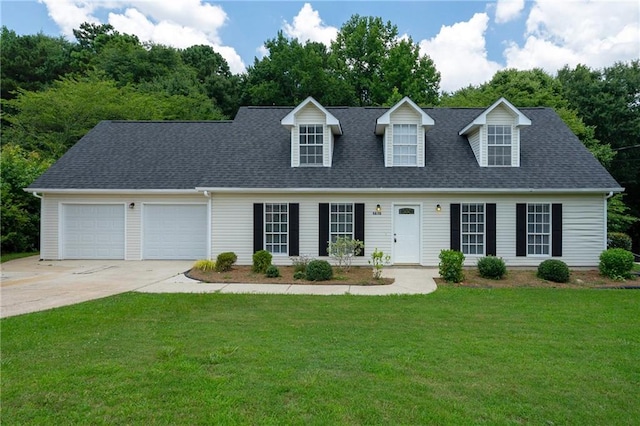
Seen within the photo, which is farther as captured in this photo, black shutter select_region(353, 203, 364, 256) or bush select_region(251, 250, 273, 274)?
black shutter select_region(353, 203, 364, 256)

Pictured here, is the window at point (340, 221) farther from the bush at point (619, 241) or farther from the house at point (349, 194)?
the bush at point (619, 241)

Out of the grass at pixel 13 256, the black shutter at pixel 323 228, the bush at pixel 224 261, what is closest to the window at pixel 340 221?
the black shutter at pixel 323 228

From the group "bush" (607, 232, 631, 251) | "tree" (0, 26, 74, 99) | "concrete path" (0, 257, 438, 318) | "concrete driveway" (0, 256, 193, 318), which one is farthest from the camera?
"tree" (0, 26, 74, 99)

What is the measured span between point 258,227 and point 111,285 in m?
4.80

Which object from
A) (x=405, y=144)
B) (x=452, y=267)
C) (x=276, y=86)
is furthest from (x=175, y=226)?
(x=276, y=86)

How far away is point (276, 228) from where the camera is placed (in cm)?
1304

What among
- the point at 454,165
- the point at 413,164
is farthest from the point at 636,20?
the point at 413,164

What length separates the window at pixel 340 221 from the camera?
12.9 metres

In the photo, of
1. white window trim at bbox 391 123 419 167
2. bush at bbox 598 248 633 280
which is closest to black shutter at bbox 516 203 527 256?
bush at bbox 598 248 633 280

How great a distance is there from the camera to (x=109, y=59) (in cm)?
3050

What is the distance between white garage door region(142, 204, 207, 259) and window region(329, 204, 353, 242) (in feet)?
16.6

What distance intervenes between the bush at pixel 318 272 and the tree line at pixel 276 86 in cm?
1865

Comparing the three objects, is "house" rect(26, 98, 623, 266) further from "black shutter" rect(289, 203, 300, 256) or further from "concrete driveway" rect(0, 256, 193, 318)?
"concrete driveway" rect(0, 256, 193, 318)

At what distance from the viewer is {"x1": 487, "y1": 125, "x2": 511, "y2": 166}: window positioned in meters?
13.4
